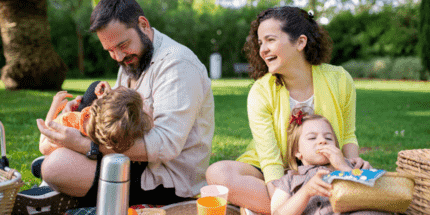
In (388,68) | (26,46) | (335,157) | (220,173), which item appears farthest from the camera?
(388,68)

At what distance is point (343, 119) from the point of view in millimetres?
2344

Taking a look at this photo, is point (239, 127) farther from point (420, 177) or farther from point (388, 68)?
point (388, 68)

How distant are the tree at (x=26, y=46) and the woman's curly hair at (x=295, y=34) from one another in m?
6.69

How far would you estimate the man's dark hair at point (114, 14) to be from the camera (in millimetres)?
1975

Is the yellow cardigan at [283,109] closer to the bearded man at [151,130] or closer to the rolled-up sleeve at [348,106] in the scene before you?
the rolled-up sleeve at [348,106]

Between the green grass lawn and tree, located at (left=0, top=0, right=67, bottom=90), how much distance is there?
39cm

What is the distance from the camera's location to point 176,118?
1.93 meters

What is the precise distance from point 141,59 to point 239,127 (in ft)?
10.9

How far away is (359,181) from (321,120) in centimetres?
57

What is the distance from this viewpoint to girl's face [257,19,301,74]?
214cm

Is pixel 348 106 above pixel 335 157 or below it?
above

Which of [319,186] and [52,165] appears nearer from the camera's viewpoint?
[319,186]

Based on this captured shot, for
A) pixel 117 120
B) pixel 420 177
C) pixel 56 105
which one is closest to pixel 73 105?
pixel 56 105

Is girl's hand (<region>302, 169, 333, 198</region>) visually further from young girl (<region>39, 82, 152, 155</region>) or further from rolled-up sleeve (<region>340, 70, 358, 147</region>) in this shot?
young girl (<region>39, 82, 152, 155</region>)
